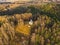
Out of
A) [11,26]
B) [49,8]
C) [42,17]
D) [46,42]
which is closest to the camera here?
[46,42]

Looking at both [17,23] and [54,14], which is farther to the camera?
[54,14]

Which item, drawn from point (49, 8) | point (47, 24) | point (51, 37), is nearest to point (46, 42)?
point (51, 37)

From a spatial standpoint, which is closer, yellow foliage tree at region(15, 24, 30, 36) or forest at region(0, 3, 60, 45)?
forest at region(0, 3, 60, 45)

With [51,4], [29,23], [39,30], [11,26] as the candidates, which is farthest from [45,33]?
[51,4]

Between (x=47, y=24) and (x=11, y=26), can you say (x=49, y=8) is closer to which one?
(x=47, y=24)

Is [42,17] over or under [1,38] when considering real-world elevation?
over

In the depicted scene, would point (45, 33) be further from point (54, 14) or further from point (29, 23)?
point (54, 14)

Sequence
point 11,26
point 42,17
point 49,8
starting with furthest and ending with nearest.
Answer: point 49,8, point 42,17, point 11,26

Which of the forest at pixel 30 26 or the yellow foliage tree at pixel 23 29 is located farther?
the yellow foliage tree at pixel 23 29

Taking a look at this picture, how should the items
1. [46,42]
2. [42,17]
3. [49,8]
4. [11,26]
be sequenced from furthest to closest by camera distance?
1. [49,8]
2. [42,17]
3. [11,26]
4. [46,42]
